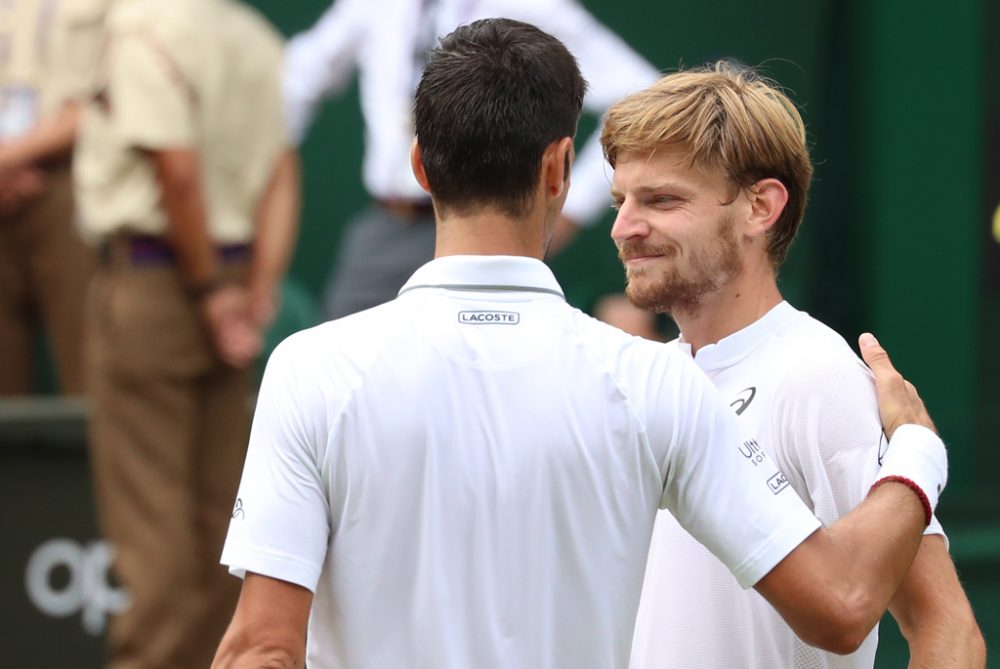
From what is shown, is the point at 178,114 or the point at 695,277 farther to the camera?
the point at 178,114

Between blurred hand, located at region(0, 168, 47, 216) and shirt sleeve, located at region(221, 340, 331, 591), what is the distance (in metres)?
3.40

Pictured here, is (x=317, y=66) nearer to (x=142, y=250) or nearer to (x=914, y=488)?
(x=142, y=250)

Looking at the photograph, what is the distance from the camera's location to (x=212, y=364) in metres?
4.65

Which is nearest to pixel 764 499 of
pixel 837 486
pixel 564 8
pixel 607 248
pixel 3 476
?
pixel 837 486

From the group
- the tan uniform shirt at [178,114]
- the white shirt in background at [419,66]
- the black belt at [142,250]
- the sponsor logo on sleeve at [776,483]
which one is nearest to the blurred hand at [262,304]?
the tan uniform shirt at [178,114]

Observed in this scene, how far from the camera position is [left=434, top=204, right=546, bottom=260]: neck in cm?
176

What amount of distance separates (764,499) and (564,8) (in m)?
3.01

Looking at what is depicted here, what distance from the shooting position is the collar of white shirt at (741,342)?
211cm

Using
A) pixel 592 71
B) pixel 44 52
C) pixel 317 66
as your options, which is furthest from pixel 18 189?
pixel 592 71

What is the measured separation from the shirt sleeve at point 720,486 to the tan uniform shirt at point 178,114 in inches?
117

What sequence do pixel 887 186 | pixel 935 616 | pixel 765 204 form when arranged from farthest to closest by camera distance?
pixel 887 186, pixel 765 204, pixel 935 616

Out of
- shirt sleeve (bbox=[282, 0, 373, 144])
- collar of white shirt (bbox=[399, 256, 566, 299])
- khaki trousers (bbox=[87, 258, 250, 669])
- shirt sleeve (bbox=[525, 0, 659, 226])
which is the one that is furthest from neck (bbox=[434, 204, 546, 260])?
shirt sleeve (bbox=[282, 0, 373, 144])

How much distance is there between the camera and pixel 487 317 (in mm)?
1743

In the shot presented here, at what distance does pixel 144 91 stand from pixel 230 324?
2.20 feet
